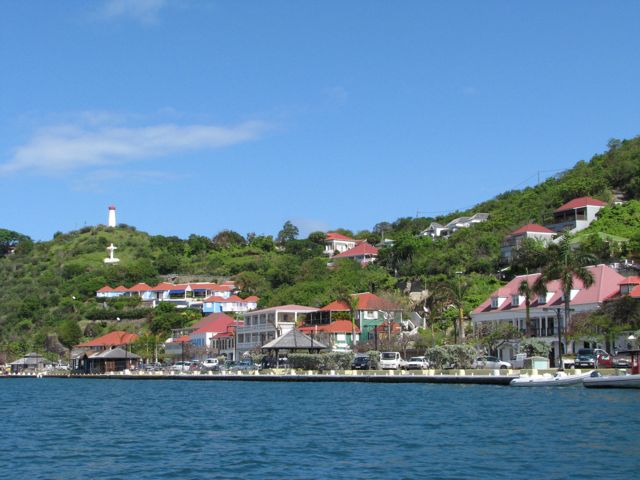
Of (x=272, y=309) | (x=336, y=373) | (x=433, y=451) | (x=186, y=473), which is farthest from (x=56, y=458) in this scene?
(x=272, y=309)

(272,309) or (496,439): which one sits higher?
(272,309)

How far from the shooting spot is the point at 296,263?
503 ft

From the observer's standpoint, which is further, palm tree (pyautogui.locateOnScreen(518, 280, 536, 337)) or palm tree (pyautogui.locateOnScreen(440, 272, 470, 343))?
palm tree (pyautogui.locateOnScreen(440, 272, 470, 343))

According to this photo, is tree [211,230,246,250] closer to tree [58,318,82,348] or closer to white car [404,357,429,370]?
tree [58,318,82,348]

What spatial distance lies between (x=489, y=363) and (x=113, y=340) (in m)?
72.0

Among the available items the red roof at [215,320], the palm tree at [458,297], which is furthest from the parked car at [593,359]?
the red roof at [215,320]

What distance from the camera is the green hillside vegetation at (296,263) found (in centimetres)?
10975

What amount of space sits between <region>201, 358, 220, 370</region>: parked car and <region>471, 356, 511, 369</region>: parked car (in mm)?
37637

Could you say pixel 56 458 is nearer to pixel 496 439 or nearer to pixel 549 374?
pixel 496 439

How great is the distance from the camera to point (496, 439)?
110 ft

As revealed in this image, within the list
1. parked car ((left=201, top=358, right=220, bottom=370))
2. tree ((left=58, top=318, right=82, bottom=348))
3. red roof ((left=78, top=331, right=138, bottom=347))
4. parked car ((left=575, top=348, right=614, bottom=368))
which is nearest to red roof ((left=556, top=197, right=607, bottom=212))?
parked car ((left=575, top=348, right=614, bottom=368))

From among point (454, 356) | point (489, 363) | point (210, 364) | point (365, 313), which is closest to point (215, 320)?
point (210, 364)

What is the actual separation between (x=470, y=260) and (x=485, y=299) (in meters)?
14.2

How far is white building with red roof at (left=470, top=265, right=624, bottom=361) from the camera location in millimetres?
78062
